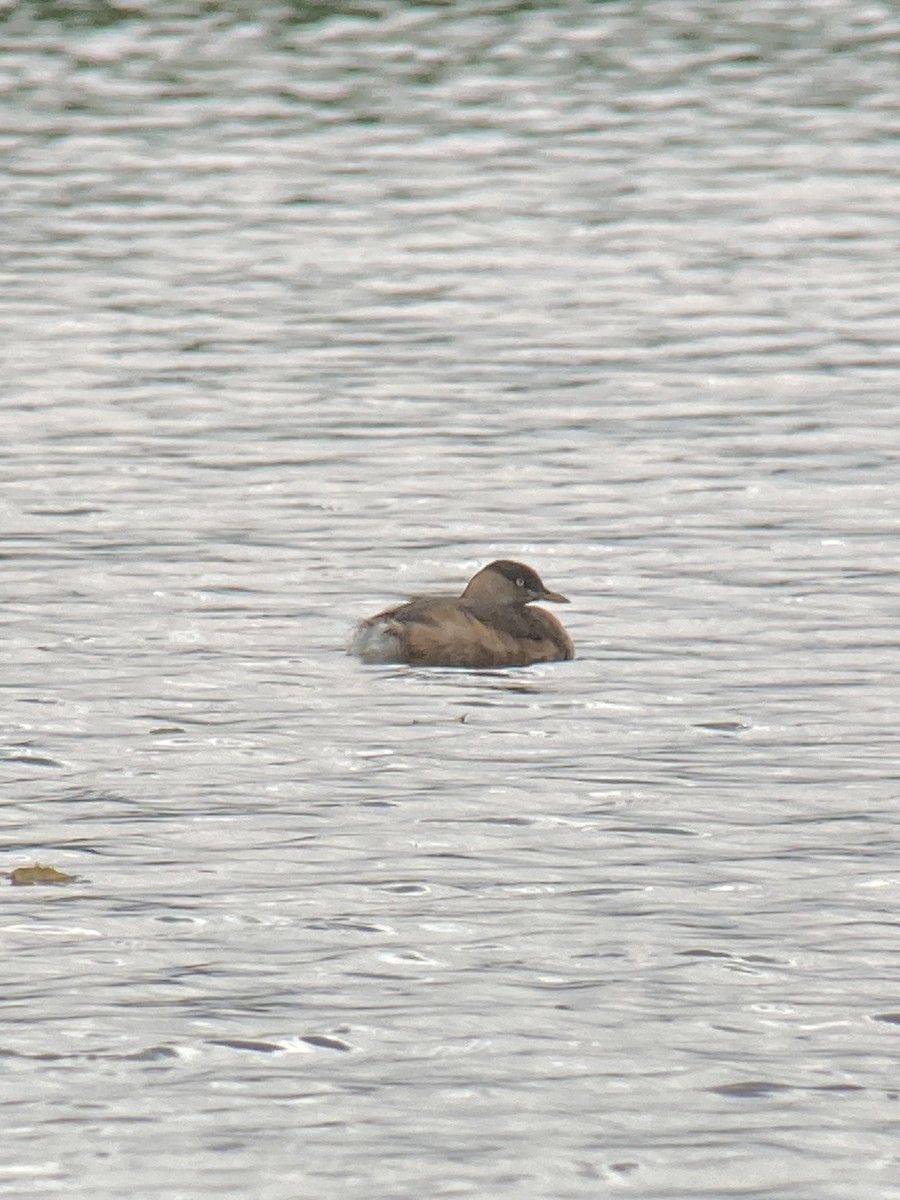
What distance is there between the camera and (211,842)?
1173 cm

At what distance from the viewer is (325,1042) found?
370 inches

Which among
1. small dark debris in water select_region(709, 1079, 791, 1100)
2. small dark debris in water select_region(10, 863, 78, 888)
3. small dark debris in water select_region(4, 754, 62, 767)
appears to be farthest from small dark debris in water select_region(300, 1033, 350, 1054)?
small dark debris in water select_region(4, 754, 62, 767)

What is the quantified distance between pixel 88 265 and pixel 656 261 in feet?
17.5

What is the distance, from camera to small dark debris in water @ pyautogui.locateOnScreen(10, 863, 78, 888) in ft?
36.6

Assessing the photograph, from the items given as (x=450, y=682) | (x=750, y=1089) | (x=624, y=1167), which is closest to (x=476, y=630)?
(x=450, y=682)

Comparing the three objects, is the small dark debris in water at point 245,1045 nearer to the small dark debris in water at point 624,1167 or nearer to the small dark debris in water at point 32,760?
the small dark debris in water at point 624,1167

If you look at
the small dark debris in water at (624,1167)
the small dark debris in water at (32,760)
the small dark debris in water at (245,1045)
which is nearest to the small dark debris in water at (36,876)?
the small dark debris in water at (32,760)

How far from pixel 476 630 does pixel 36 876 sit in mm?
4602

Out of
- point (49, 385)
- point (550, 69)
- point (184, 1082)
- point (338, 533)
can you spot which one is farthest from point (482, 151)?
point (184, 1082)

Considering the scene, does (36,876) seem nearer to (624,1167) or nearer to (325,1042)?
(325,1042)

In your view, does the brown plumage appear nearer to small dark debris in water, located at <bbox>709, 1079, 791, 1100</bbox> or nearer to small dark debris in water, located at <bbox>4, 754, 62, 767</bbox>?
small dark debris in water, located at <bbox>4, 754, 62, 767</bbox>

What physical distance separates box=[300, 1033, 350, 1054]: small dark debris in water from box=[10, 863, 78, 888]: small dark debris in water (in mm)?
2021

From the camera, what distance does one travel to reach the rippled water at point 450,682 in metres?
8.95

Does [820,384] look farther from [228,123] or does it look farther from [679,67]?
[679,67]
